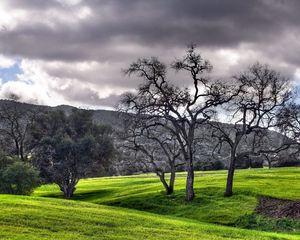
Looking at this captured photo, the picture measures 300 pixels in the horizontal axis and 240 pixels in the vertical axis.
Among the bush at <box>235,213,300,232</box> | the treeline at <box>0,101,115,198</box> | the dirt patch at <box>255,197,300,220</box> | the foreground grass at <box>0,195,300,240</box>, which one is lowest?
the bush at <box>235,213,300,232</box>

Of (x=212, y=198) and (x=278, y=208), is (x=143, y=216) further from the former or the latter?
(x=212, y=198)

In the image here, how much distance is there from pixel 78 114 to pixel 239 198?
33.6 m

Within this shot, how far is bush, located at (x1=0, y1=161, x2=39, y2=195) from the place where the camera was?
186 feet

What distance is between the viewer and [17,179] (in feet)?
188

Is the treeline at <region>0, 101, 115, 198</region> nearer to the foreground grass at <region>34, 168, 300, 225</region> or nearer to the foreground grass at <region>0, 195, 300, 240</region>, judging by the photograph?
the foreground grass at <region>34, 168, 300, 225</region>

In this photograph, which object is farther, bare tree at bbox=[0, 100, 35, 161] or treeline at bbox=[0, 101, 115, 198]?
bare tree at bbox=[0, 100, 35, 161]

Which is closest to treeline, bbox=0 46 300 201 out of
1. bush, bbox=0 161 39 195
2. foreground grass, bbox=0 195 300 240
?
bush, bbox=0 161 39 195

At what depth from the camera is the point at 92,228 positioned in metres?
25.9

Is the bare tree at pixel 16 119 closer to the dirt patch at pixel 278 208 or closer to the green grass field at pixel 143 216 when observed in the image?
the green grass field at pixel 143 216

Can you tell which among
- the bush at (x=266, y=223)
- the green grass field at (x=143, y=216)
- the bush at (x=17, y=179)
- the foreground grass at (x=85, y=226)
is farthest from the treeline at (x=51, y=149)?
the bush at (x=266, y=223)

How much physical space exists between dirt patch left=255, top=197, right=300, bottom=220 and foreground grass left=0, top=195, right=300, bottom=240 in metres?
12.2

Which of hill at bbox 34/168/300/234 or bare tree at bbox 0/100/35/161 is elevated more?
bare tree at bbox 0/100/35/161

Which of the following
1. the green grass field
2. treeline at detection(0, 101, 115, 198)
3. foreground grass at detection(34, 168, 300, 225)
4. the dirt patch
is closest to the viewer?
the green grass field

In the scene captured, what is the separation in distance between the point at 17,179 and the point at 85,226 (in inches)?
1334
